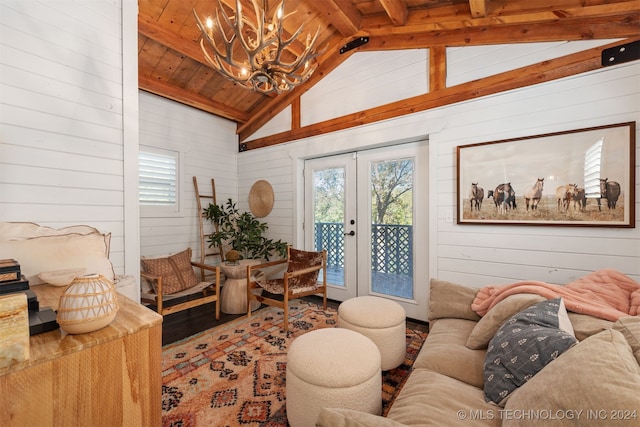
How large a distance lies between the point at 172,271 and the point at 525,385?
3168mm

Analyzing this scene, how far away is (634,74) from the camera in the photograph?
1980mm

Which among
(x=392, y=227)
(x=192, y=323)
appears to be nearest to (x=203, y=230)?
(x=192, y=323)

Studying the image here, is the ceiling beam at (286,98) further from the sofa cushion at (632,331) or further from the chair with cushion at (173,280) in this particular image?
the sofa cushion at (632,331)

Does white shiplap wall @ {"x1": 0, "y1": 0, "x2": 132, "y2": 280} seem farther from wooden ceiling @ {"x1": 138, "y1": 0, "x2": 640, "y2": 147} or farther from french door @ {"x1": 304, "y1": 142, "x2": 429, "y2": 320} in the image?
french door @ {"x1": 304, "y1": 142, "x2": 429, "y2": 320}

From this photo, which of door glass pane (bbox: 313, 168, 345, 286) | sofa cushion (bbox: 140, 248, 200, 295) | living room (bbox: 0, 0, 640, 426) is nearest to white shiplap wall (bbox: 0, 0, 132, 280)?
living room (bbox: 0, 0, 640, 426)

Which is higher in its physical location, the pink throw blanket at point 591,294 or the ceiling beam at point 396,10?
the ceiling beam at point 396,10

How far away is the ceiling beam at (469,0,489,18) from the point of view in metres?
2.26

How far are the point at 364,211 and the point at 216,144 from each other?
263 cm

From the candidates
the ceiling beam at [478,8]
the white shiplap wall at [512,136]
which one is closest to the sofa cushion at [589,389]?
the white shiplap wall at [512,136]

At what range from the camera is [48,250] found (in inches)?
62.6

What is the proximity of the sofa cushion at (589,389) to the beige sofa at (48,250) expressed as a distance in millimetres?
2178

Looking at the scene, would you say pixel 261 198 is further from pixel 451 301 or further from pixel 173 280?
pixel 451 301

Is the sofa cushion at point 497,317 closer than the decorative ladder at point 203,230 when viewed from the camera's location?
Yes

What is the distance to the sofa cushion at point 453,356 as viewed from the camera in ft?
4.37
